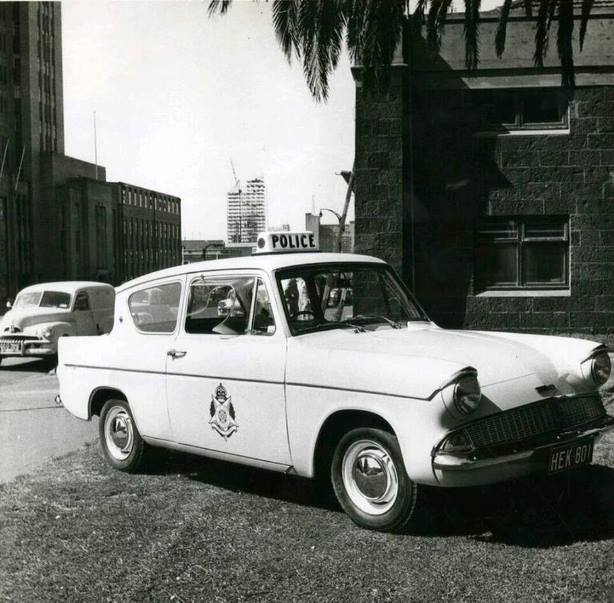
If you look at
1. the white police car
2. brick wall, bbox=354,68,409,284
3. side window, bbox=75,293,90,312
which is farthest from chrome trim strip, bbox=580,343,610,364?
side window, bbox=75,293,90,312

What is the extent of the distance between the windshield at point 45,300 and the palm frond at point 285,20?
10.7 m

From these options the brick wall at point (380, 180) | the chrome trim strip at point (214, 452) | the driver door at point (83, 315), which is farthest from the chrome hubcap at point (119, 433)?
the brick wall at point (380, 180)

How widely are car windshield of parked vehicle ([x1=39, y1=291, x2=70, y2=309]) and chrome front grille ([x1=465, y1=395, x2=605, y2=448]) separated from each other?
1222cm

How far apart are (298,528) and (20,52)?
85.7m

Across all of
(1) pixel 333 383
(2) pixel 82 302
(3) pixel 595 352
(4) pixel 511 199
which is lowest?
(2) pixel 82 302

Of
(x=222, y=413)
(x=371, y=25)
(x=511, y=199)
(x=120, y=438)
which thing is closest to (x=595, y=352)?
(x=222, y=413)

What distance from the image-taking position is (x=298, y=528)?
4.71m

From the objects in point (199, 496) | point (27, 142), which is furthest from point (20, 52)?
point (199, 496)

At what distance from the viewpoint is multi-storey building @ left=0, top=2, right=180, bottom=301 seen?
237ft

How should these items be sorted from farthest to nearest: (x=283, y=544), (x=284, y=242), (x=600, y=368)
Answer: (x=284, y=242), (x=600, y=368), (x=283, y=544)

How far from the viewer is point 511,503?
5016 mm

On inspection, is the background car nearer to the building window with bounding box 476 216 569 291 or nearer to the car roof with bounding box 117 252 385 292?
the building window with bounding box 476 216 569 291

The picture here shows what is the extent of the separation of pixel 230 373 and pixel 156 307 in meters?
1.27

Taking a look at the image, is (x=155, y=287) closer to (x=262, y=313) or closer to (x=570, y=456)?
(x=262, y=313)
